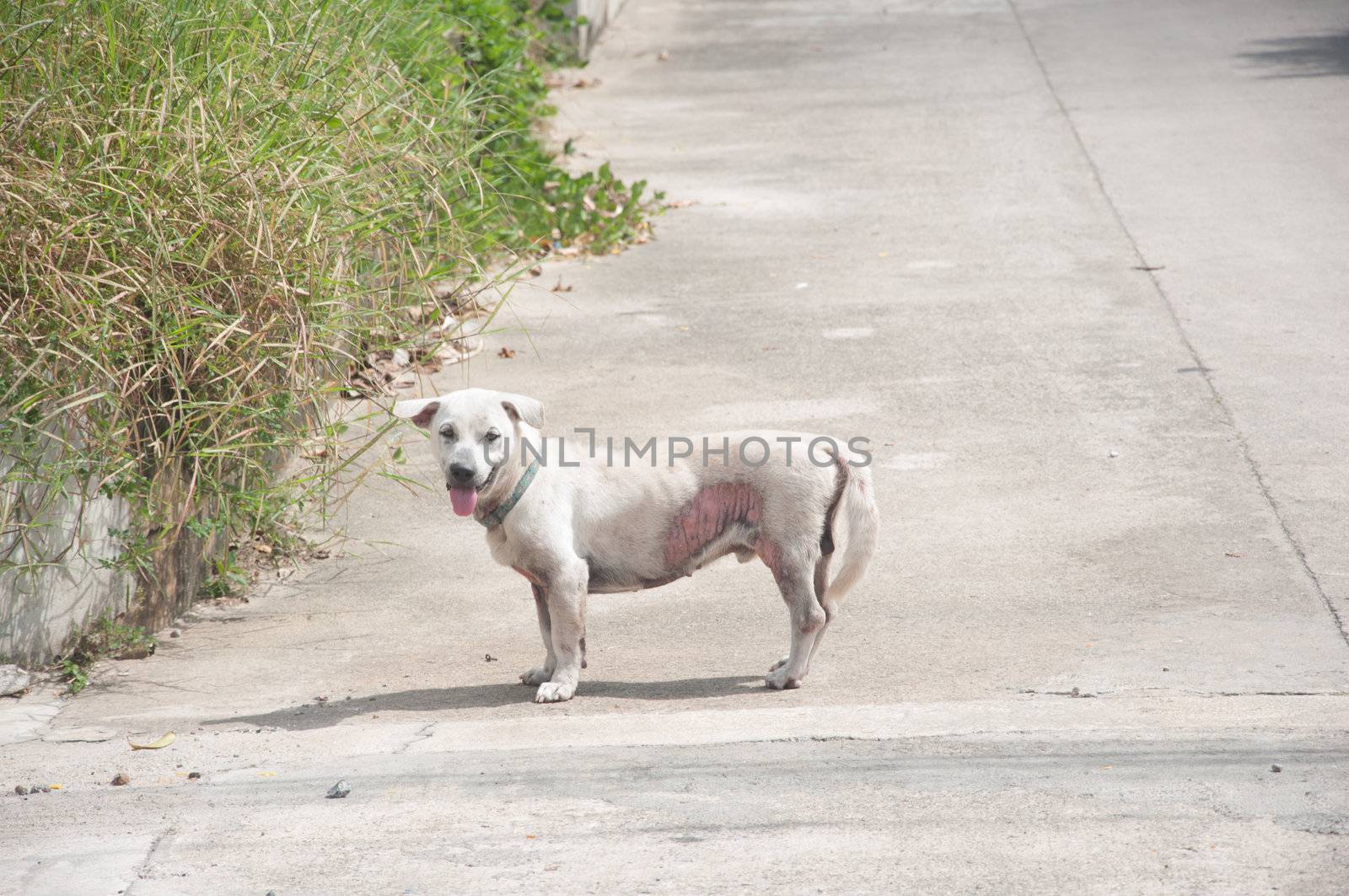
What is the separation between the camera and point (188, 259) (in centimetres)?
568

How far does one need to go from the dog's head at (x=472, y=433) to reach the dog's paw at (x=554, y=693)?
0.72 meters

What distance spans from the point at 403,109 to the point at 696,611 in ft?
9.00

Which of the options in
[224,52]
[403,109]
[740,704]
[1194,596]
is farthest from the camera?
[403,109]

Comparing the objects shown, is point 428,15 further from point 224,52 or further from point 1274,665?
point 1274,665

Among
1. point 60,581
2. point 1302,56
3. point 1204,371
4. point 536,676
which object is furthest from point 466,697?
point 1302,56

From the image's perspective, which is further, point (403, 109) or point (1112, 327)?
point (1112, 327)

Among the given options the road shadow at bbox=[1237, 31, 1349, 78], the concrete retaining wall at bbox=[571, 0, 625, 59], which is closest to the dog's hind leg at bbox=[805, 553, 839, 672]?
the road shadow at bbox=[1237, 31, 1349, 78]

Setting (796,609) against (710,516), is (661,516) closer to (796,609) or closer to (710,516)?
(710,516)

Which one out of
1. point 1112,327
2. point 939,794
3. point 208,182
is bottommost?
point 1112,327

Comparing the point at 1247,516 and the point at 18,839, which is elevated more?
the point at 18,839

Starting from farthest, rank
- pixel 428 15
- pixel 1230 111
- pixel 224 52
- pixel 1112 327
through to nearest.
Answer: pixel 1230 111
pixel 428 15
pixel 1112 327
pixel 224 52

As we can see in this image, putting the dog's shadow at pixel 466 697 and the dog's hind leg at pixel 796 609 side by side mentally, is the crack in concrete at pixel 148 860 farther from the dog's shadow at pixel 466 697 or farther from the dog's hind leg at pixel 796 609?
the dog's hind leg at pixel 796 609

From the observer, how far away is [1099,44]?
15.8 m

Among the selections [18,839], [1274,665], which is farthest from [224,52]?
[1274,665]
